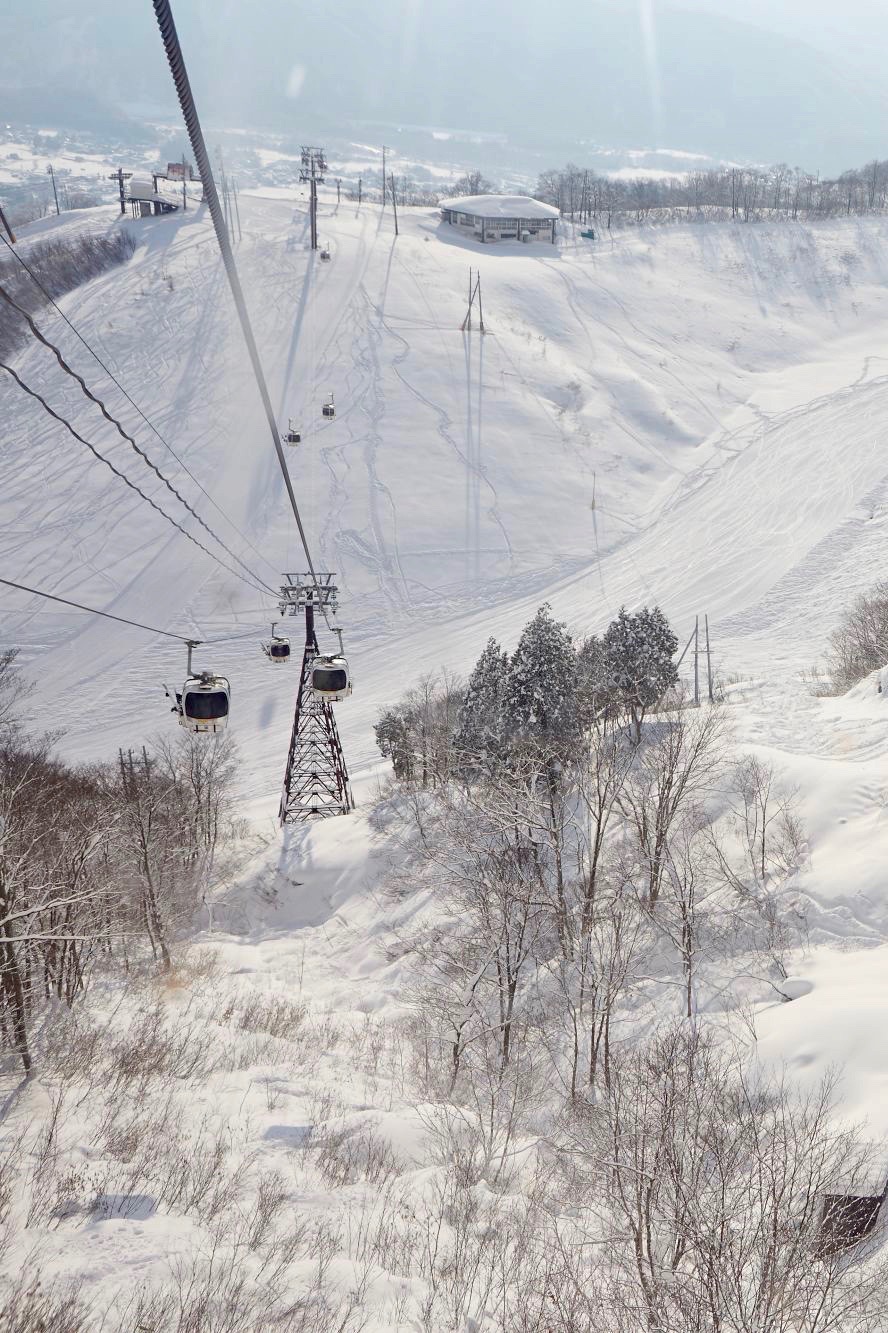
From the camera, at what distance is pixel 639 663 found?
95.1 ft

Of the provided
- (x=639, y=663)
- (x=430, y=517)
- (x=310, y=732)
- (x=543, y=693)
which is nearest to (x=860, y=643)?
(x=639, y=663)

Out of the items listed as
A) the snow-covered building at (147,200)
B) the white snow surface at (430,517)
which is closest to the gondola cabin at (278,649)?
the white snow surface at (430,517)

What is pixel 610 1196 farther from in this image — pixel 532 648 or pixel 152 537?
pixel 152 537

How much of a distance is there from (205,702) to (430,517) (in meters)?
36.5

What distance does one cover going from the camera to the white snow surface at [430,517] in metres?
20.6

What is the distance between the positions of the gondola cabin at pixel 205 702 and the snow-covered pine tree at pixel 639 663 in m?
18.2

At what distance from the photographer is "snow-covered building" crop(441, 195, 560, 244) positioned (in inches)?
3543

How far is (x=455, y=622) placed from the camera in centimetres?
4209

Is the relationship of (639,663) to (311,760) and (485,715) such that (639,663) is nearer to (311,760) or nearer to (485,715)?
(485,715)

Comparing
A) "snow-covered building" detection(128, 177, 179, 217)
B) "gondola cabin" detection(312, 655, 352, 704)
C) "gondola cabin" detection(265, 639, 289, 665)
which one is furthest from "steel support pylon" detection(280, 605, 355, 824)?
"snow-covered building" detection(128, 177, 179, 217)

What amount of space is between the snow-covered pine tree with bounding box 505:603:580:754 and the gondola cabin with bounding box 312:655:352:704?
10.5 m

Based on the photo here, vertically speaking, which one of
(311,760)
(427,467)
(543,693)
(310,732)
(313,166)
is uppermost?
(313,166)

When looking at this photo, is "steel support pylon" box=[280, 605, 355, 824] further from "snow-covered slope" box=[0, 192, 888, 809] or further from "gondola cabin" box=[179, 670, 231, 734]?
"gondola cabin" box=[179, 670, 231, 734]

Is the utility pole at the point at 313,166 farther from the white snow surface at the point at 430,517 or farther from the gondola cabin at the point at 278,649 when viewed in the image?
the gondola cabin at the point at 278,649
